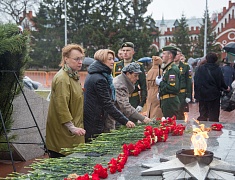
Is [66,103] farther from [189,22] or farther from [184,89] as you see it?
[189,22]

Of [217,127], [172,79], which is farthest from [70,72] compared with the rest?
[172,79]

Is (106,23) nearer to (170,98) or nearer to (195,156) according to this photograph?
(170,98)

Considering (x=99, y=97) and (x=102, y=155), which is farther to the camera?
(x=99, y=97)

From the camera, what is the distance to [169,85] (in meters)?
5.97

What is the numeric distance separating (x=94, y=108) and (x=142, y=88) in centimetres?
233

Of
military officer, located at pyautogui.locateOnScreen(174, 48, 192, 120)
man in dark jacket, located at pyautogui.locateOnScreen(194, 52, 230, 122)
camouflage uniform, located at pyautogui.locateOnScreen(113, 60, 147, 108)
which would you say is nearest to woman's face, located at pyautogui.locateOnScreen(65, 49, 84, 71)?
camouflage uniform, located at pyautogui.locateOnScreen(113, 60, 147, 108)

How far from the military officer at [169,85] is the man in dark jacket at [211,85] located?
1.11 m

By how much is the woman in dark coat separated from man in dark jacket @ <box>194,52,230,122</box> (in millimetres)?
3255

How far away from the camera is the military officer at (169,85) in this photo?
596 cm

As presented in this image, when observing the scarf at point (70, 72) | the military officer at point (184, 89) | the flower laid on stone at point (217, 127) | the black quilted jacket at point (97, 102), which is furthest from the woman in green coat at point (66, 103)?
the military officer at point (184, 89)

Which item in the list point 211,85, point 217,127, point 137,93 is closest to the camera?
point 217,127

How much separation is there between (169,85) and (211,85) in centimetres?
145

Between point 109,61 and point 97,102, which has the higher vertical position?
point 109,61

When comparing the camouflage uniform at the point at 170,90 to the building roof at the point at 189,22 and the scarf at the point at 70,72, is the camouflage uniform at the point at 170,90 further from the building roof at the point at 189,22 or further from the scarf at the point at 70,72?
the building roof at the point at 189,22
